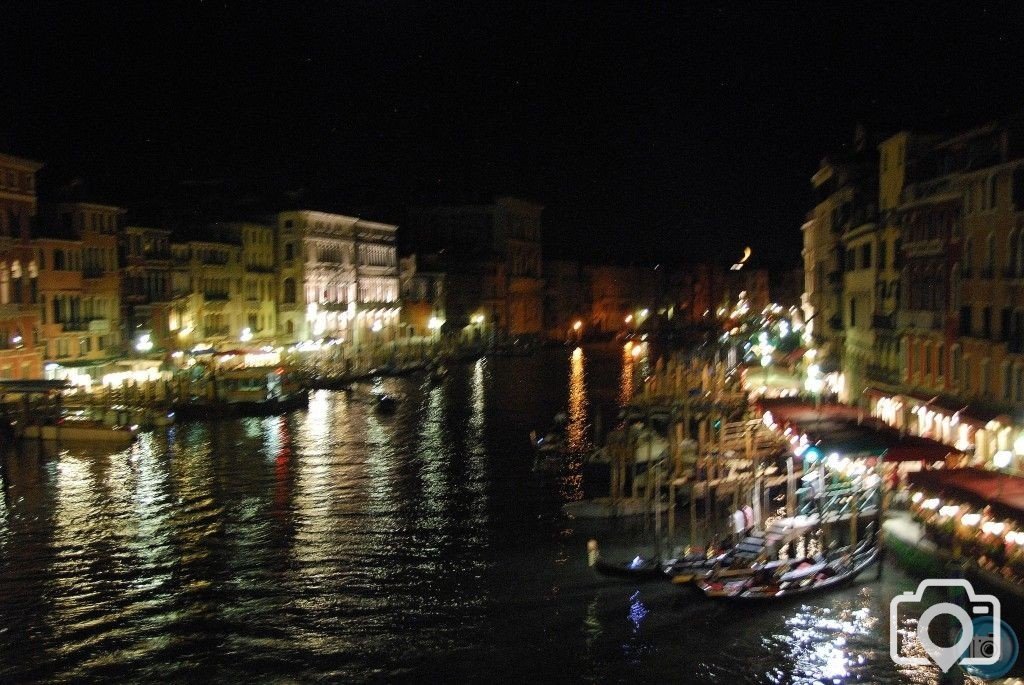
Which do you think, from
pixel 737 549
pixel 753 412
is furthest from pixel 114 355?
pixel 737 549

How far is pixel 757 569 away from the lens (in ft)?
56.6

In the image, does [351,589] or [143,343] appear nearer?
[351,589]

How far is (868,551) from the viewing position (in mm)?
18047

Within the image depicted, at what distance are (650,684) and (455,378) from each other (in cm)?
4145

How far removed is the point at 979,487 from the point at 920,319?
36.5 feet

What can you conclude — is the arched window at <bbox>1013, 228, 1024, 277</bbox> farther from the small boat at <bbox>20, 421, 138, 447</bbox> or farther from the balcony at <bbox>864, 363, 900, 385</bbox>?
the small boat at <bbox>20, 421, 138, 447</bbox>

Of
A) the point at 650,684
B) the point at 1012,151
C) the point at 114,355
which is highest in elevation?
the point at 1012,151

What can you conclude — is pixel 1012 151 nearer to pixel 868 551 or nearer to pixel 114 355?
pixel 868 551

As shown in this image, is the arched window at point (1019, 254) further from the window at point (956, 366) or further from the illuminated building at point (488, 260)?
the illuminated building at point (488, 260)

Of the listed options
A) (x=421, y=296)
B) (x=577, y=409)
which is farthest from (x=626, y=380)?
(x=421, y=296)

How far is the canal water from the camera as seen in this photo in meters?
15.1

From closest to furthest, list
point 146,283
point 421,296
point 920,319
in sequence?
1. point 920,319
2. point 146,283
3. point 421,296

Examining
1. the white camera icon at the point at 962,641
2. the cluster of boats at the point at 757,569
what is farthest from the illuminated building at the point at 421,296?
the white camera icon at the point at 962,641

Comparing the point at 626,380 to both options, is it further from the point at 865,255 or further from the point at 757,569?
the point at 757,569
